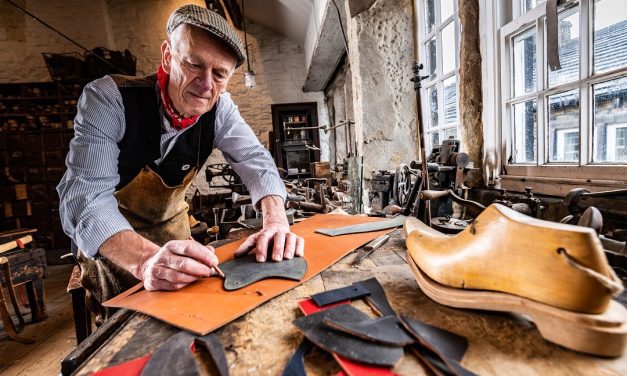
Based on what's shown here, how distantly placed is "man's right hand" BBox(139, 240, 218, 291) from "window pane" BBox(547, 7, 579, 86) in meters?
1.91

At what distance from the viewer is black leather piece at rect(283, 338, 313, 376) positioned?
0.55m

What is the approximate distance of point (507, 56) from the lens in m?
1.91

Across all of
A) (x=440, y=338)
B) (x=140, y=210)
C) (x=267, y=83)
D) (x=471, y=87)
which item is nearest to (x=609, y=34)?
(x=471, y=87)

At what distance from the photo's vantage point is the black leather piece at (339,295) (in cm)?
79

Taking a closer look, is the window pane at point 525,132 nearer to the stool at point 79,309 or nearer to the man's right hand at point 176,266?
the man's right hand at point 176,266

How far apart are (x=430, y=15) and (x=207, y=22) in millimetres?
2638

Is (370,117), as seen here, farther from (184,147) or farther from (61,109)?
(61,109)

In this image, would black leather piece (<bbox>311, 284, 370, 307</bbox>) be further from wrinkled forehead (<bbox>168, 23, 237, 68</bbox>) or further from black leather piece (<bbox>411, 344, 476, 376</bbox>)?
wrinkled forehead (<bbox>168, 23, 237, 68</bbox>)

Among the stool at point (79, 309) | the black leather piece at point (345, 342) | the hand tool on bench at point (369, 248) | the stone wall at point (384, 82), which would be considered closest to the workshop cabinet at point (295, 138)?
the stone wall at point (384, 82)

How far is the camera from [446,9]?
2686 millimetres

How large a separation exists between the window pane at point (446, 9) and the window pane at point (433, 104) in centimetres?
63

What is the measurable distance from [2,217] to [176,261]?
9206mm

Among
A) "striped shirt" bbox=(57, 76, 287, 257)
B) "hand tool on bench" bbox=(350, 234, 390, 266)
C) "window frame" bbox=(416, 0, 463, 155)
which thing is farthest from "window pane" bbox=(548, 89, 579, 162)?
"striped shirt" bbox=(57, 76, 287, 257)

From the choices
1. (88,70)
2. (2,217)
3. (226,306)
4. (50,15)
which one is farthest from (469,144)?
(50,15)
